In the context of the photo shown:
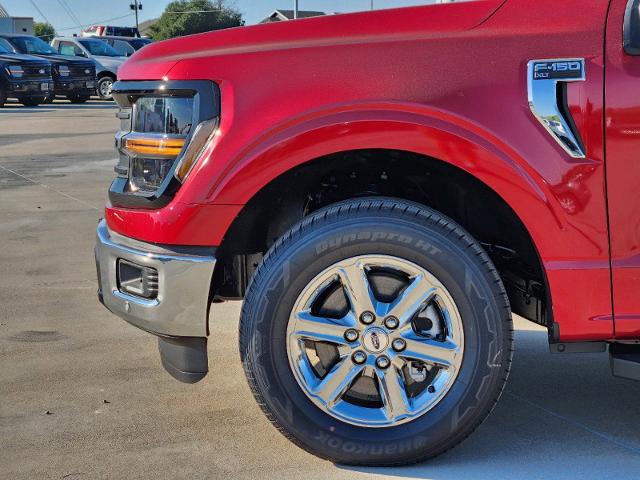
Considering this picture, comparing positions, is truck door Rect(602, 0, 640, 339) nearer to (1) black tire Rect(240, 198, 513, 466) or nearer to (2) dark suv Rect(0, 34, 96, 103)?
(1) black tire Rect(240, 198, 513, 466)

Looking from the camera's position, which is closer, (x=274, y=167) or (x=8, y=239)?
(x=274, y=167)

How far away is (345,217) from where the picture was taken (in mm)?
3020

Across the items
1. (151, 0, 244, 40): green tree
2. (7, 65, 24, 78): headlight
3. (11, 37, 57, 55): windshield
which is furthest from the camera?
(11, 37, 57, 55): windshield

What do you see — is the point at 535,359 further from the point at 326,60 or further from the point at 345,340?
the point at 326,60

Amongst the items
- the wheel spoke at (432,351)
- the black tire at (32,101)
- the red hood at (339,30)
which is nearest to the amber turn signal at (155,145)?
the red hood at (339,30)

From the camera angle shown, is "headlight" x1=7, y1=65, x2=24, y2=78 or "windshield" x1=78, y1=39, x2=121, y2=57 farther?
"windshield" x1=78, y1=39, x2=121, y2=57

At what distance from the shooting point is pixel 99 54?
28.4 meters

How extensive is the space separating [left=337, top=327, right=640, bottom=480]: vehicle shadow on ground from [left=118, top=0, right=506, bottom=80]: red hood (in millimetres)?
1426

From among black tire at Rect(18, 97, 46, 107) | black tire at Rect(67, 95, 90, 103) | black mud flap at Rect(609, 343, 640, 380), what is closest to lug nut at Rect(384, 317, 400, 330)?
black mud flap at Rect(609, 343, 640, 380)

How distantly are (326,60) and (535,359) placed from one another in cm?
196

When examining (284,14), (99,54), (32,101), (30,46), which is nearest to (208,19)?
(284,14)

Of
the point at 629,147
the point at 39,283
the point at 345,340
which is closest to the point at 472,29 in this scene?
the point at 629,147

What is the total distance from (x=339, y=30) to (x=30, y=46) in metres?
24.2

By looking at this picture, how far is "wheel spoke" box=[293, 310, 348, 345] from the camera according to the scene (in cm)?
302
